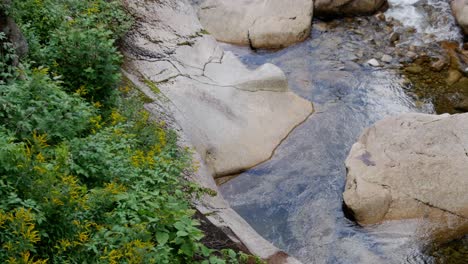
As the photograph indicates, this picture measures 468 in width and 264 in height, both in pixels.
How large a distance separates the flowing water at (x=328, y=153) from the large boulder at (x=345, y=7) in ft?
0.86

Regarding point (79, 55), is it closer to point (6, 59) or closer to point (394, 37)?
point (6, 59)

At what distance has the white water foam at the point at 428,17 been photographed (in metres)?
11.9

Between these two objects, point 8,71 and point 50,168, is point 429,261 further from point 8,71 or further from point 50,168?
point 8,71

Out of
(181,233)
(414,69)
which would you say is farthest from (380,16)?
(181,233)

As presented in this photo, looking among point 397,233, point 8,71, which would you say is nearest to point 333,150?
point 397,233

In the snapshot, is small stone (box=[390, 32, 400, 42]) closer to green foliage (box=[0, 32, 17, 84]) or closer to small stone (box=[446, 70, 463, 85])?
small stone (box=[446, 70, 463, 85])

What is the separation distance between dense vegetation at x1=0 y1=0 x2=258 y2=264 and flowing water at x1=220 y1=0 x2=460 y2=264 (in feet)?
7.01

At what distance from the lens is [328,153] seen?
868 centimetres

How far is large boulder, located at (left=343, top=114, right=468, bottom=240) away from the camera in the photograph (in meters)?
7.19

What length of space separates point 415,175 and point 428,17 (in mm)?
6399

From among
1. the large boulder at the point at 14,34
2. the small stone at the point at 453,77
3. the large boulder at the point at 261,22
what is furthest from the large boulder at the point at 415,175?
the large boulder at the point at 14,34

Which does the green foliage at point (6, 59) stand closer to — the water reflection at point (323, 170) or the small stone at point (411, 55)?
the water reflection at point (323, 170)

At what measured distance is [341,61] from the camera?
36.6 feet

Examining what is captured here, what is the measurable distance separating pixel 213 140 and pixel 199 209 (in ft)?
8.66
